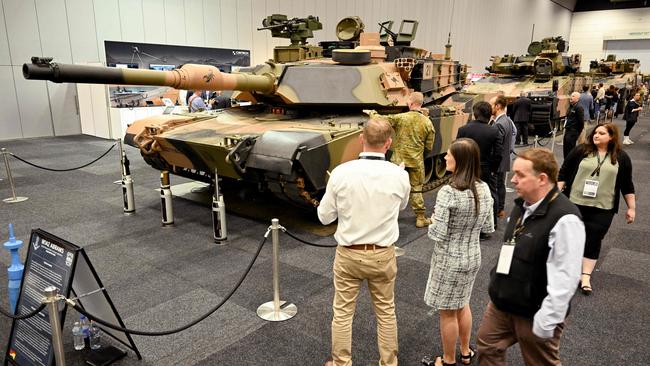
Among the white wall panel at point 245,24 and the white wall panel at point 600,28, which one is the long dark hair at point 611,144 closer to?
the white wall panel at point 245,24

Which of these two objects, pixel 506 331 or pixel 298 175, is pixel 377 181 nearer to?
pixel 506 331

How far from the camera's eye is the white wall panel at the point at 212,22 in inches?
693

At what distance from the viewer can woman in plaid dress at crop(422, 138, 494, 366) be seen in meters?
3.08

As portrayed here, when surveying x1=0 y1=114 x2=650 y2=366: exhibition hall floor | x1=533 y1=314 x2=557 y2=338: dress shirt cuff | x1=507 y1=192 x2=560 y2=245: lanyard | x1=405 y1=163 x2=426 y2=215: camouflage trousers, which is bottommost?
x1=0 y1=114 x2=650 y2=366: exhibition hall floor

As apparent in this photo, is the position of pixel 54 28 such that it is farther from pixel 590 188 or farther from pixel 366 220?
pixel 590 188

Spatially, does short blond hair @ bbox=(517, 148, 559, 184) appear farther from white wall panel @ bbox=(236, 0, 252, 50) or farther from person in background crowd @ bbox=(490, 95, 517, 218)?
white wall panel @ bbox=(236, 0, 252, 50)

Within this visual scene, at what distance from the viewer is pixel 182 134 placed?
7.01 meters

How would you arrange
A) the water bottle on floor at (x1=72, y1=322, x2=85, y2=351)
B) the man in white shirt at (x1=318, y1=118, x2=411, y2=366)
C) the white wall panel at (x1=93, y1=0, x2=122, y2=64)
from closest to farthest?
the man in white shirt at (x1=318, y1=118, x2=411, y2=366), the water bottle on floor at (x1=72, y1=322, x2=85, y2=351), the white wall panel at (x1=93, y1=0, x2=122, y2=64)

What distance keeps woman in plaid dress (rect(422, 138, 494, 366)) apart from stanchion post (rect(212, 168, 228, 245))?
144 inches

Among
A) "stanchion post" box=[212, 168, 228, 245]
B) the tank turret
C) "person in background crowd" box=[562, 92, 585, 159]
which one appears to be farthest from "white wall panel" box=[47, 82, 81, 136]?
"person in background crowd" box=[562, 92, 585, 159]

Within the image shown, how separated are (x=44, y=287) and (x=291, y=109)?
4.99 meters

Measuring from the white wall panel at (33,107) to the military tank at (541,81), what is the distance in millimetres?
13240

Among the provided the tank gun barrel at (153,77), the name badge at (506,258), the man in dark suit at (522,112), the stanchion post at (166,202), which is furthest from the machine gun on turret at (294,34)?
the man in dark suit at (522,112)

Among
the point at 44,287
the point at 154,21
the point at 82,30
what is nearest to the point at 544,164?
the point at 44,287
